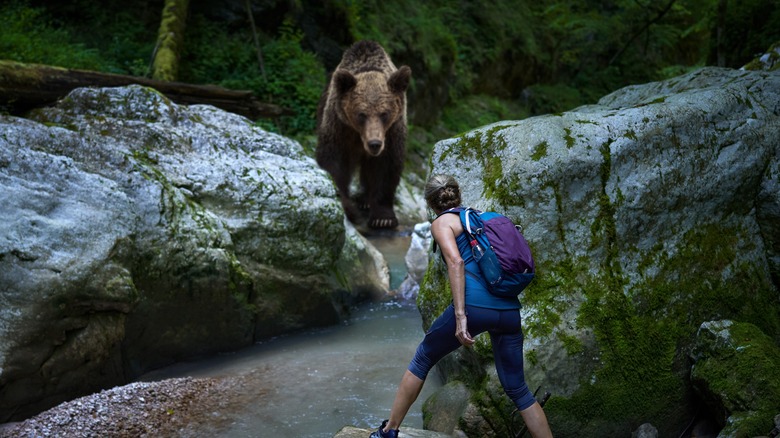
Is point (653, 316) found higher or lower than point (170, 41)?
lower

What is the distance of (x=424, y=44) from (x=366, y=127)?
6536 mm

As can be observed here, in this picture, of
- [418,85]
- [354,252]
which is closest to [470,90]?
[418,85]

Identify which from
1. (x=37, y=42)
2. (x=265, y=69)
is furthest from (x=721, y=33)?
(x=37, y=42)

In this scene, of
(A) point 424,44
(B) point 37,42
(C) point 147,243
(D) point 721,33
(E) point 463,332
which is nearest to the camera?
(E) point 463,332

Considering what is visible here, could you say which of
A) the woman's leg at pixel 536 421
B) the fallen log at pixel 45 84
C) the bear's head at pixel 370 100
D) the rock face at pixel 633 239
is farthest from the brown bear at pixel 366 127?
the woman's leg at pixel 536 421

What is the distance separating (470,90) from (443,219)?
14644mm

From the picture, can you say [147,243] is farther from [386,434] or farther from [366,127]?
[366,127]

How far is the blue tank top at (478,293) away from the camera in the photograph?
318 cm

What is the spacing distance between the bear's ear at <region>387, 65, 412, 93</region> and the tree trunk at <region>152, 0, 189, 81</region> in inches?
136

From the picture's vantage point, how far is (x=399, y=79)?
9617 millimetres

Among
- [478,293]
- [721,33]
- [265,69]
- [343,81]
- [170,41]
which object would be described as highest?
[170,41]

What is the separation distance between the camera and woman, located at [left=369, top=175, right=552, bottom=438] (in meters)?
3.17

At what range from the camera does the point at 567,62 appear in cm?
1909

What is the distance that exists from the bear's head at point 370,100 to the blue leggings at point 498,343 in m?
5.93
